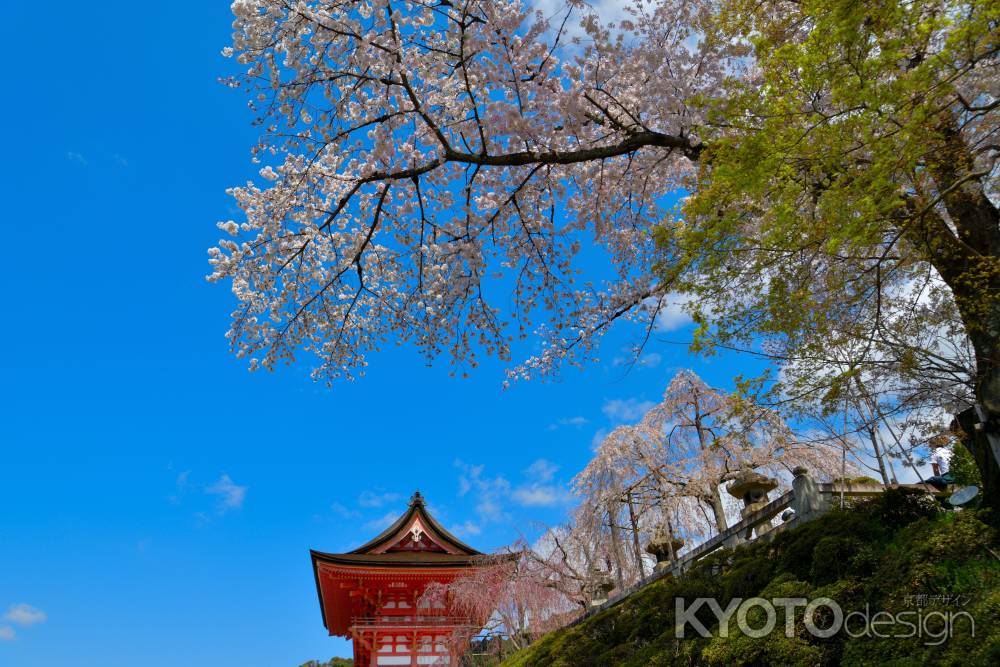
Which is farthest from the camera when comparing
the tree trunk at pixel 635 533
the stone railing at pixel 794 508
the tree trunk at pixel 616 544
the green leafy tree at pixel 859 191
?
the tree trunk at pixel 616 544

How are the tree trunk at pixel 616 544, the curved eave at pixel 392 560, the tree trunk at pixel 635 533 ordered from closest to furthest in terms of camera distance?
the tree trunk at pixel 635 533, the tree trunk at pixel 616 544, the curved eave at pixel 392 560

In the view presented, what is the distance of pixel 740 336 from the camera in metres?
4.79

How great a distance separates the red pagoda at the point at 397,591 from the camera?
15.5 metres

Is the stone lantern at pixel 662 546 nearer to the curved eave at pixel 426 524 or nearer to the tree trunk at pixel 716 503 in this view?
the tree trunk at pixel 716 503

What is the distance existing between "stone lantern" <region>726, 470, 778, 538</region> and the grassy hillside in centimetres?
94

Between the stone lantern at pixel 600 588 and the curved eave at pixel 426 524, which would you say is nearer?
the stone lantern at pixel 600 588

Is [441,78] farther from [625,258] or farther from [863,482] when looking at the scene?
[863,482]

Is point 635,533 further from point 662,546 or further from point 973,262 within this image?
point 973,262

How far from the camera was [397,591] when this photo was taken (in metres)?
16.3

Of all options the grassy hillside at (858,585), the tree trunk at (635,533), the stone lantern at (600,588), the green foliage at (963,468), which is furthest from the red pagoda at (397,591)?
the green foliage at (963,468)

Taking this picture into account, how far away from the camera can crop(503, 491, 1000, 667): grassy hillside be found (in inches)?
144

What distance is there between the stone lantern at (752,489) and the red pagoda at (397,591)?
9.81 meters

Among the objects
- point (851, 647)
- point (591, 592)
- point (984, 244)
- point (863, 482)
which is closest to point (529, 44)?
point (984, 244)

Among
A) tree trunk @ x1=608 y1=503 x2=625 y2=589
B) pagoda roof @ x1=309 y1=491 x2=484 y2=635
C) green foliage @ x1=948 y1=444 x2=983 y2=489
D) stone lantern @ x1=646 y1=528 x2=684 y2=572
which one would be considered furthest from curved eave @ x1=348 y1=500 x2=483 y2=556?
green foliage @ x1=948 y1=444 x2=983 y2=489
